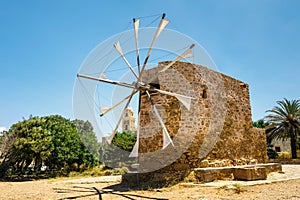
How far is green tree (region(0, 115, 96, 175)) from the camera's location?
14895 mm

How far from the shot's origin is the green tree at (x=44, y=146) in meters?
14.9

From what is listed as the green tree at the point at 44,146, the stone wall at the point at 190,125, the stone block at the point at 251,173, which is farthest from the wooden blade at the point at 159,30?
the green tree at the point at 44,146

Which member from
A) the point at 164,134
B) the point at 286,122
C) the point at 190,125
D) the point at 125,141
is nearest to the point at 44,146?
the point at 125,141

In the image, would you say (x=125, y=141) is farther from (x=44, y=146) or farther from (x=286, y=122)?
(x=286, y=122)

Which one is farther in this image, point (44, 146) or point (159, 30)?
point (44, 146)

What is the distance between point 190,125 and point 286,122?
574 inches

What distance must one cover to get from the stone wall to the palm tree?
11.3m

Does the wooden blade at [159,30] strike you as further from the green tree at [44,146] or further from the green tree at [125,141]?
the green tree at [125,141]

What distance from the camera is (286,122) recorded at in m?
20.0

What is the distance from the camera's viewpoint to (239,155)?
1047cm

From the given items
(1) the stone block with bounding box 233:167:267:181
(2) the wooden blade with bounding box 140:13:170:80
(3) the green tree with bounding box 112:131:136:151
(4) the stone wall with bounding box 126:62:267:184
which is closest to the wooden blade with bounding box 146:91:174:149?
(4) the stone wall with bounding box 126:62:267:184

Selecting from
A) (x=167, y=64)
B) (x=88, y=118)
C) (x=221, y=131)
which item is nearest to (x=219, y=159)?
(x=221, y=131)

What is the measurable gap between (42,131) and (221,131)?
37.0ft

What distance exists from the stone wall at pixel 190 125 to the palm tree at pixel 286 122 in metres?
→ 11.3
